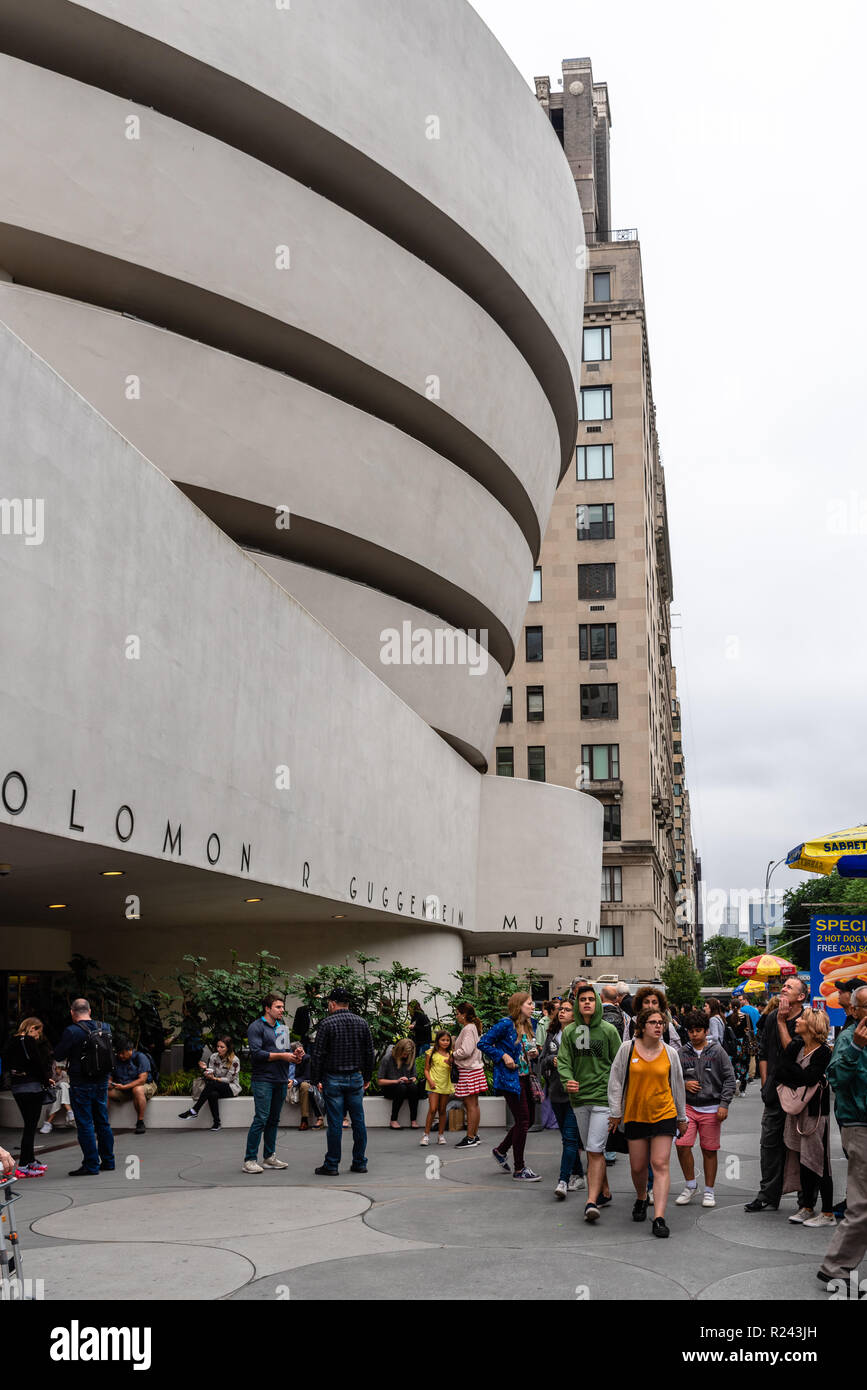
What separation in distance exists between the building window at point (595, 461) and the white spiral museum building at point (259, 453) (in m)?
31.2

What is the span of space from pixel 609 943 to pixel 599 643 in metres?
14.2

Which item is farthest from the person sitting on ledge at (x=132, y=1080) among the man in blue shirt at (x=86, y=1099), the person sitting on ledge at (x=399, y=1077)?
the man in blue shirt at (x=86, y=1099)

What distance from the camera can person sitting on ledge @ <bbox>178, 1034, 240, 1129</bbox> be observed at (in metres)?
14.8

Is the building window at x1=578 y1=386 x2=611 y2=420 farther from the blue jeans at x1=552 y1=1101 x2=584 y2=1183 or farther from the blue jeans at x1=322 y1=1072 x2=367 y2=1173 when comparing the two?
the blue jeans at x1=552 y1=1101 x2=584 y2=1183

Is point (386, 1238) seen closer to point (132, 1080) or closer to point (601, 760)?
point (132, 1080)

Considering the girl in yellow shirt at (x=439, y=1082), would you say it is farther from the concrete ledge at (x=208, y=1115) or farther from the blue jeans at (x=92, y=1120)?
the blue jeans at (x=92, y=1120)

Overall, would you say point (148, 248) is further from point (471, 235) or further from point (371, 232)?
point (471, 235)

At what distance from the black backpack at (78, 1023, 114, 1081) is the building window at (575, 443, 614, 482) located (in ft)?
164

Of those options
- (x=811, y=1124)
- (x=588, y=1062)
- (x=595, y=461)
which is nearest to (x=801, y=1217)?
(x=811, y=1124)

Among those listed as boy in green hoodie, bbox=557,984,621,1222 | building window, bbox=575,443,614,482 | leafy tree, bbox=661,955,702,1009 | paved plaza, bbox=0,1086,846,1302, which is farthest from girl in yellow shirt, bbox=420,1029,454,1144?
building window, bbox=575,443,614,482

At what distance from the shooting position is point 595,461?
58000mm

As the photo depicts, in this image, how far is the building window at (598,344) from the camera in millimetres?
59062

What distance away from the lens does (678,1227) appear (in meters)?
8.59
